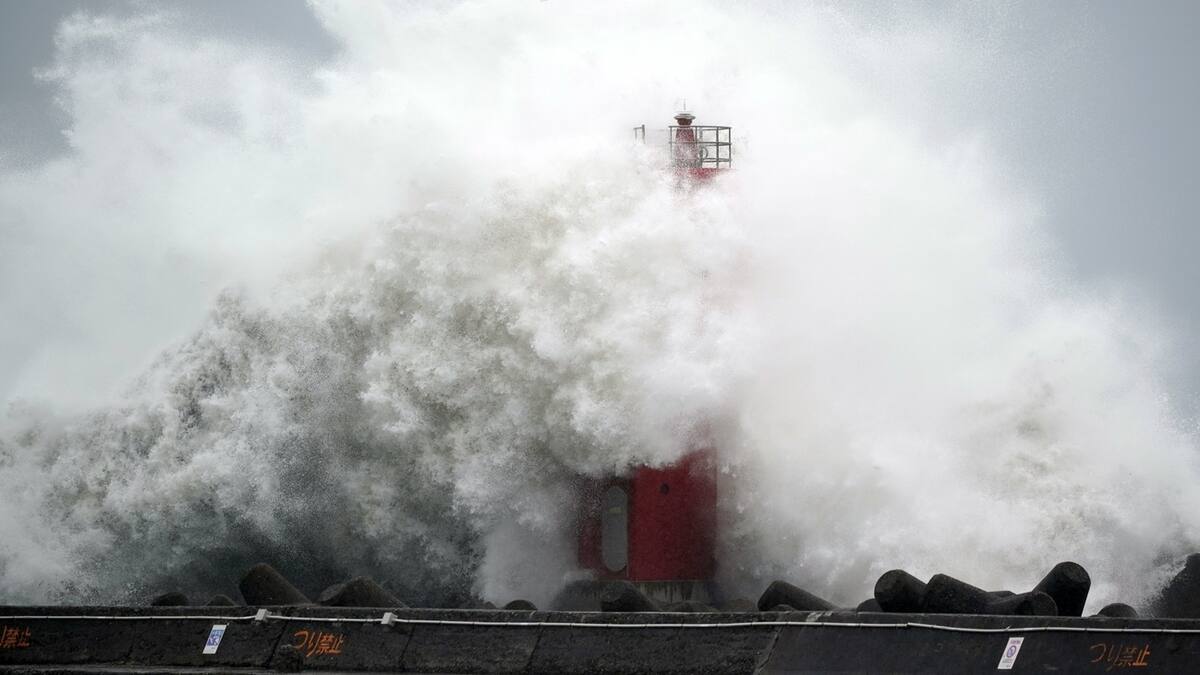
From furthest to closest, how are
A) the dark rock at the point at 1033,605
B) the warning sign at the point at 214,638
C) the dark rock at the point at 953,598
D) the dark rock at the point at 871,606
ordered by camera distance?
the dark rock at the point at 871,606 < the warning sign at the point at 214,638 < the dark rock at the point at 953,598 < the dark rock at the point at 1033,605

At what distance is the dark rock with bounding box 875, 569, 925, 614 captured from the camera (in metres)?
14.5

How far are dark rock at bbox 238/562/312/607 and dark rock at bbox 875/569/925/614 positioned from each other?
228 inches

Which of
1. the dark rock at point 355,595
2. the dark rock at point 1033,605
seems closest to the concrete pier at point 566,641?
the dark rock at point 1033,605

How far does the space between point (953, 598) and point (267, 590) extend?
681 centimetres

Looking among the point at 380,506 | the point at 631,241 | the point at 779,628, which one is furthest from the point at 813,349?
the point at 779,628

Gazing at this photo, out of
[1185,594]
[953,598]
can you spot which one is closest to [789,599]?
[953,598]

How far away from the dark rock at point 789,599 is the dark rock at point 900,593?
51.0 inches

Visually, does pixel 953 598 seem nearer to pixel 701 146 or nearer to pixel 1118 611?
pixel 1118 611

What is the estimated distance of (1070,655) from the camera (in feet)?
38.7

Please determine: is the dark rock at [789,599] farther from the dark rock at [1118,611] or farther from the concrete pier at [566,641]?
the concrete pier at [566,641]

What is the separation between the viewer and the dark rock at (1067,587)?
1394 centimetres

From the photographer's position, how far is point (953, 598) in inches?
557

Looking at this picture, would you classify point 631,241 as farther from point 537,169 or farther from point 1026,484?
point 1026,484

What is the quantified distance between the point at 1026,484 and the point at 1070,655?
9.95m
